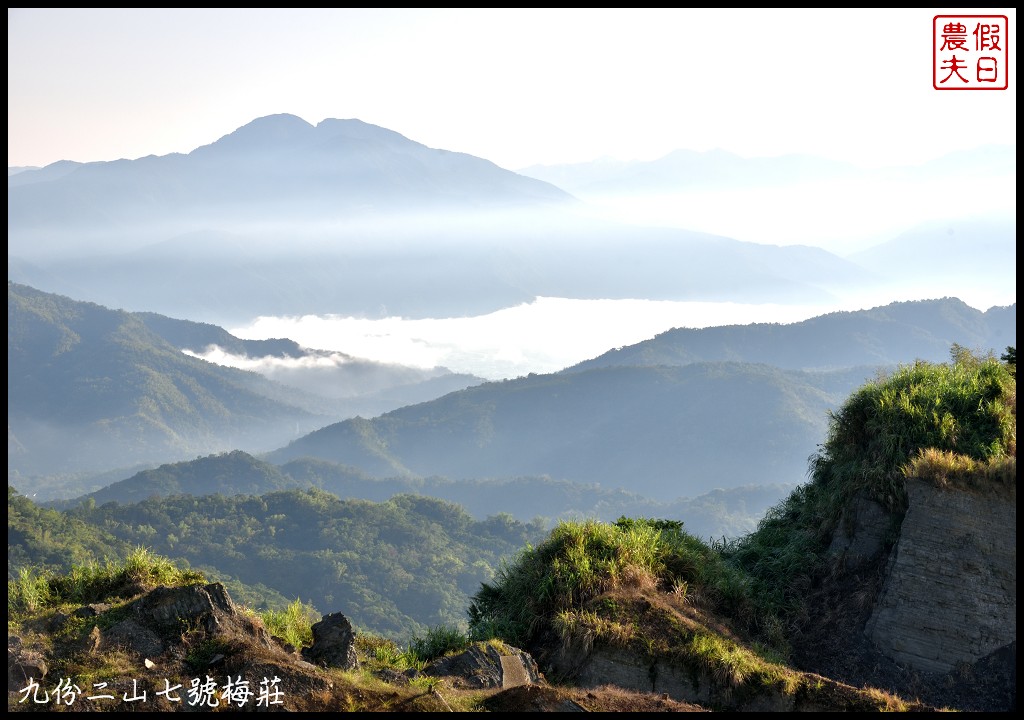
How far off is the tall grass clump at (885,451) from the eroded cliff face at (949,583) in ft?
1.66

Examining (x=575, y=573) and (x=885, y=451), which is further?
(x=885, y=451)

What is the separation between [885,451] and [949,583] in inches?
98.8

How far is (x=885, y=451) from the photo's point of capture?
15.0 meters

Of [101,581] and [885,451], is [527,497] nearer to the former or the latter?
[885,451]

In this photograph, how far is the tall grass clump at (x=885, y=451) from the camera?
47.1 ft

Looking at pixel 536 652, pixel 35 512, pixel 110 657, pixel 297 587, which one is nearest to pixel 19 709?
pixel 110 657

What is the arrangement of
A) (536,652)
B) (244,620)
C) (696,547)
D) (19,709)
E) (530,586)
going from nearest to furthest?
(19,709), (244,620), (536,652), (530,586), (696,547)

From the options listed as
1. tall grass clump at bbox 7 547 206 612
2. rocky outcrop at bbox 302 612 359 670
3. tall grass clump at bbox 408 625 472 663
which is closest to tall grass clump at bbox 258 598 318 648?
rocky outcrop at bbox 302 612 359 670

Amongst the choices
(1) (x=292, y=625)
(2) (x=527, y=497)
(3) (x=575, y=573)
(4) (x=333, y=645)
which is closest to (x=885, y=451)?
(3) (x=575, y=573)

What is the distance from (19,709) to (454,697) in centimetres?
412

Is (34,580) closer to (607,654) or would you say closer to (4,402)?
(4,402)

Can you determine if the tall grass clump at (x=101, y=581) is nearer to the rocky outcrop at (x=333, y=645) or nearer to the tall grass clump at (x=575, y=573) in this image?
the rocky outcrop at (x=333, y=645)

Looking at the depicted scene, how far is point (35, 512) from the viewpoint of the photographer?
311 ft

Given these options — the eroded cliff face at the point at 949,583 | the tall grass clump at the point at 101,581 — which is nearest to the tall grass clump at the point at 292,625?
the tall grass clump at the point at 101,581
